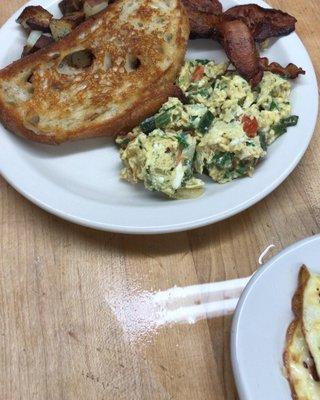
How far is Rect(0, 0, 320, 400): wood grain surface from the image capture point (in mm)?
1021

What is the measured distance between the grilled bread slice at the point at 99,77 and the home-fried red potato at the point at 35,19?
136 millimetres

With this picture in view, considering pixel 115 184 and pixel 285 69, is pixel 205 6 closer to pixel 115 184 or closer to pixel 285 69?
pixel 285 69

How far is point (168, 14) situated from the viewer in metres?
1.43

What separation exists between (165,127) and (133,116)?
117 mm

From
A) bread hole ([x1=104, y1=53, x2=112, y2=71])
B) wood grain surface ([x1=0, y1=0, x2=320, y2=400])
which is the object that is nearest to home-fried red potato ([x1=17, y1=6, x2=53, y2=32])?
bread hole ([x1=104, y1=53, x2=112, y2=71])

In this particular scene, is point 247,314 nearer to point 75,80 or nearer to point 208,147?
point 208,147

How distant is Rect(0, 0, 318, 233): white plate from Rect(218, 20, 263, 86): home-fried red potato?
133 mm

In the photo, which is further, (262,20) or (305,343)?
(262,20)

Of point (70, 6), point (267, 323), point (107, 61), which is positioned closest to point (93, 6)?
point (70, 6)

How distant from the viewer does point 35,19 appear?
4.78 feet

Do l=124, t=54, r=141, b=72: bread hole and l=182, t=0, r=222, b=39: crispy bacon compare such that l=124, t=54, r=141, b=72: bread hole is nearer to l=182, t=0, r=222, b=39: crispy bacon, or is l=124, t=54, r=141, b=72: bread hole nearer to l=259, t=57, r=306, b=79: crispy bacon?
l=182, t=0, r=222, b=39: crispy bacon

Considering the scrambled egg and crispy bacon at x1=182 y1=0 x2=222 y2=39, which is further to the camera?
crispy bacon at x1=182 y1=0 x2=222 y2=39

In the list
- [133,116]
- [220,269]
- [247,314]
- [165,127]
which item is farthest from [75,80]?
[247,314]

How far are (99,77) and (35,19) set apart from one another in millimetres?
302
